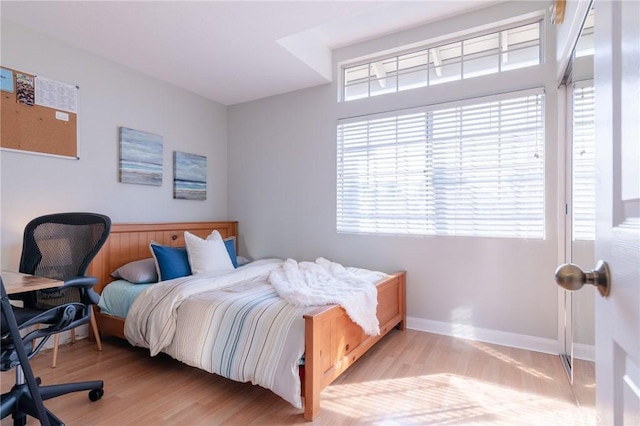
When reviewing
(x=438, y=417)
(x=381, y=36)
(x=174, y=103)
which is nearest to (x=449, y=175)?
(x=381, y=36)

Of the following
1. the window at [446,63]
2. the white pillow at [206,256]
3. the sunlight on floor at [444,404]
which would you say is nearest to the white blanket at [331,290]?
the sunlight on floor at [444,404]

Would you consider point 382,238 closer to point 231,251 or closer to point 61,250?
point 231,251

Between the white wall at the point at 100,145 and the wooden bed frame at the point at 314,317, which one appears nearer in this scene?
the wooden bed frame at the point at 314,317

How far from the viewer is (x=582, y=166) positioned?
6.01 ft

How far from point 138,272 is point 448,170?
9.26ft

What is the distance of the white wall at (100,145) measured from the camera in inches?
95.4

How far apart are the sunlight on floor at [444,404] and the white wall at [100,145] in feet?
8.33

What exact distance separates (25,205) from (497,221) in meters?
3.74

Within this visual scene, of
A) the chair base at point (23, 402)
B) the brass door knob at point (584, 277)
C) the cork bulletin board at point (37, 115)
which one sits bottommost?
the chair base at point (23, 402)

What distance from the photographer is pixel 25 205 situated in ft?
8.07

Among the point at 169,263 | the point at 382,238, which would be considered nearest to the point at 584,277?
the point at 382,238

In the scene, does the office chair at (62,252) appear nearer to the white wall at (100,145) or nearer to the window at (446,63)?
the white wall at (100,145)

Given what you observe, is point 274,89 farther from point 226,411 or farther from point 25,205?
point 226,411

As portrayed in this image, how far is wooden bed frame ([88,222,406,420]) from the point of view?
172 cm
